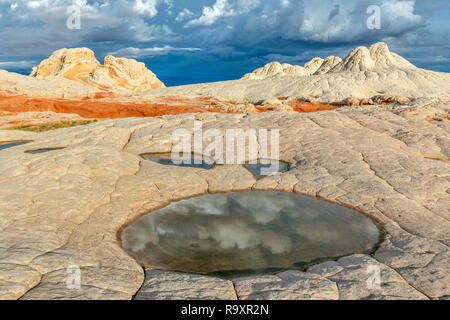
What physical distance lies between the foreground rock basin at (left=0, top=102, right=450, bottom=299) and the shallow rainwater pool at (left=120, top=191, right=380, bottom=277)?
14.3 inches

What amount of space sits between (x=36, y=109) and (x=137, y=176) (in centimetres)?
2798

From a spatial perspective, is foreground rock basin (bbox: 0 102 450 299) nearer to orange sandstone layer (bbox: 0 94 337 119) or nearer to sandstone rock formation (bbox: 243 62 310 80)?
orange sandstone layer (bbox: 0 94 337 119)

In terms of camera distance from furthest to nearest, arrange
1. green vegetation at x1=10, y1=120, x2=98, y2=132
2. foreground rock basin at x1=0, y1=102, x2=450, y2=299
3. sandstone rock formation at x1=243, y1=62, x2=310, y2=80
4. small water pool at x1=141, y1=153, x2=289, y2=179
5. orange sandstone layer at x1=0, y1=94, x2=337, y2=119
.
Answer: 1. sandstone rock formation at x1=243, y1=62, x2=310, y2=80
2. orange sandstone layer at x1=0, y1=94, x2=337, y2=119
3. green vegetation at x1=10, y1=120, x2=98, y2=132
4. small water pool at x1=141, y1=153, x2=289, y2=179
5. foreground rock basin at x1=0, y1=102, x2=450, y2=299

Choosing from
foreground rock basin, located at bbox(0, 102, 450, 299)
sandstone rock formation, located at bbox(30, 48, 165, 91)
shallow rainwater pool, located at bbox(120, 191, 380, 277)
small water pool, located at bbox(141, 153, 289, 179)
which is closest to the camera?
foreground rock basin, located at bbox(0, 102, 450, 299)

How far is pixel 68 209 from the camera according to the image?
734 centimetres

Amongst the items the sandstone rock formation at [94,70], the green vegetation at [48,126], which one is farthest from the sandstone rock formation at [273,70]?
the green vegetation at [48,126]

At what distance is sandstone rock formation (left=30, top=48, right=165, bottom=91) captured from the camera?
6191cm

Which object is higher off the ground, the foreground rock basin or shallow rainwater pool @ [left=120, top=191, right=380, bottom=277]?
the foreground rock basin

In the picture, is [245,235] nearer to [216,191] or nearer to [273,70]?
[216,191]

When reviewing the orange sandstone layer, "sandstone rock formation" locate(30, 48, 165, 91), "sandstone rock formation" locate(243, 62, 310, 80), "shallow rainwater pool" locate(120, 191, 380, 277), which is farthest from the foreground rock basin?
"sandstone rock formation" locate(243, 62, 310, 80)

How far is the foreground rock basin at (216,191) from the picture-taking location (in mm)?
4645

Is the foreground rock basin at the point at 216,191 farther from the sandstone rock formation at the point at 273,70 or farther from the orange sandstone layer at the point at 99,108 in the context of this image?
the sandstone rock formation at the point at 273,70

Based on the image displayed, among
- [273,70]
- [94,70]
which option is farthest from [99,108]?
[273,70]

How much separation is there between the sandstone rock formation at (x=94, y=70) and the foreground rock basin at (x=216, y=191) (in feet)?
168
